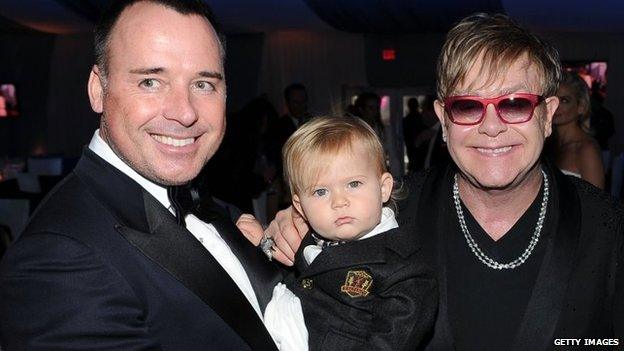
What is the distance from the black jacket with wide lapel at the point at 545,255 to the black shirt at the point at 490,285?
37 mm

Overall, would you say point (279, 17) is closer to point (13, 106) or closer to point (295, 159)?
point (13, 106)

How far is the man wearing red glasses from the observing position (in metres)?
2.06

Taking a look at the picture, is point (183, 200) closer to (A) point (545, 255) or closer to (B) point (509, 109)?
(B) point (509, 109)

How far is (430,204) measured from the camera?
2.33 m

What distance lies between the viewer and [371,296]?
1.98m

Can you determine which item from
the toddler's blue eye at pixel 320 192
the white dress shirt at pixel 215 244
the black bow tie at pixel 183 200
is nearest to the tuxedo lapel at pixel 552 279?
the toddler's blue eye at pixel 320 192

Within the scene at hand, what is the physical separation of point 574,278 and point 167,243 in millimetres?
1292

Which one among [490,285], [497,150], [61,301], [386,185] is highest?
[497,150]

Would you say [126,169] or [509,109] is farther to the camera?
[509,109]

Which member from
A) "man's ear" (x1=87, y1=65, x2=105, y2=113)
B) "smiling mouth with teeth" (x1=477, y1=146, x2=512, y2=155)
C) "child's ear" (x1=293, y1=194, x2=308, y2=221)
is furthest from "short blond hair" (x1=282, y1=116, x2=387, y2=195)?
"man's ear" (x1=87, y1=65, x2=105, y2=113)

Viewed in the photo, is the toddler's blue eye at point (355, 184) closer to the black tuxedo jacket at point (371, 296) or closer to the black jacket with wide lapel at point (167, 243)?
the black tuxedo jacket at point (371, 296)

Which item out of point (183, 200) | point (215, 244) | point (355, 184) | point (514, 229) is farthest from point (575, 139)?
point (183, 200)

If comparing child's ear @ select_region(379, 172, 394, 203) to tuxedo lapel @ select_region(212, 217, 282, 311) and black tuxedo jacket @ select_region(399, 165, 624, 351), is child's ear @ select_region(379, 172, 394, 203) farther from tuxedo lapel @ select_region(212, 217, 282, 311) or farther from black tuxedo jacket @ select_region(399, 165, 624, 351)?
tuxedo lapel @ select_region(212, 217, 282, 311)

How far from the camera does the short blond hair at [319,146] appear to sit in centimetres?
211
